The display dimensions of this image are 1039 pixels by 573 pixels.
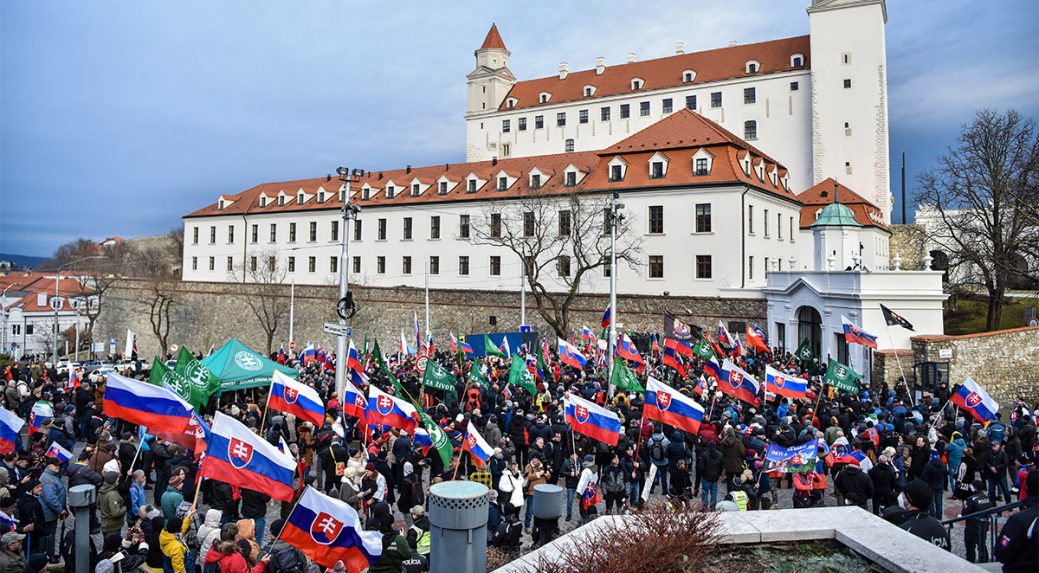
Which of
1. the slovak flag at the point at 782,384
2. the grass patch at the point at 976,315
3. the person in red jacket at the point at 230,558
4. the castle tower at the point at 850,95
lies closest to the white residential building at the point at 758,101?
the castle tower at the point at 850,95

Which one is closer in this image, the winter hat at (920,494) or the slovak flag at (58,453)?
the winter hat at (920,494)

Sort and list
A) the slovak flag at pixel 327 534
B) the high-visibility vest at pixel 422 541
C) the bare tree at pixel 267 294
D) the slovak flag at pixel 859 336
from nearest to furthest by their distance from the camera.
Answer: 1. the slovak flag at pixel 327 534
2. the high-visibility vest at pixel 422 541
3. the slovak flag at pixel 859 336
4. the bare tree at pixel 267 294

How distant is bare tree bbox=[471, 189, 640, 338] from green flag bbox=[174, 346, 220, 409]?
26132 mm

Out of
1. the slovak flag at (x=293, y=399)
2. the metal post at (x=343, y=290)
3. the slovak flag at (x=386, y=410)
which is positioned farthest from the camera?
the metal post at (x=343, y=290)

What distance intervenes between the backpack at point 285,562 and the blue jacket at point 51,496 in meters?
4.34

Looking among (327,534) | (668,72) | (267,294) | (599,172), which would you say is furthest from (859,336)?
(668,72)

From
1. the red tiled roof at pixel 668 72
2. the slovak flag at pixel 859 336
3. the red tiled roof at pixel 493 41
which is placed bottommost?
the slovak flag at pixel 859 336

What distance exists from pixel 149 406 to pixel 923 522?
11140mm

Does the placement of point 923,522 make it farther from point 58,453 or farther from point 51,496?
point 58,453

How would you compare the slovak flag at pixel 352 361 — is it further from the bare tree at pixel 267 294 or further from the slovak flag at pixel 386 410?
the bare tree at pixel 267 294

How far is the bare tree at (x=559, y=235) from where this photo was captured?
42.9 metres

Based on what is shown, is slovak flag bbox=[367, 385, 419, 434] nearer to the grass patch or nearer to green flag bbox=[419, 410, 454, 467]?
green flag bbox=[419, 410, 454, 467]

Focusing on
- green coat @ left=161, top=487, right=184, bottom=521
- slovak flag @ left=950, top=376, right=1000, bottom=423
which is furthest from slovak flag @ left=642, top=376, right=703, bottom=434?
green coat @ left=161, top=487, right=184, bottom=521

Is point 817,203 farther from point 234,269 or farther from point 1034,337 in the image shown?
point 234,269
